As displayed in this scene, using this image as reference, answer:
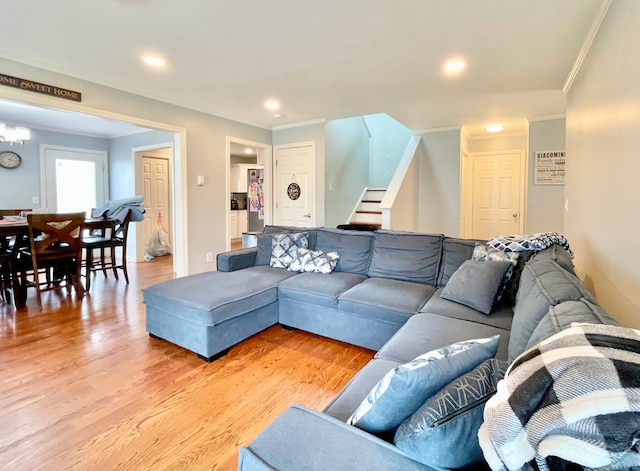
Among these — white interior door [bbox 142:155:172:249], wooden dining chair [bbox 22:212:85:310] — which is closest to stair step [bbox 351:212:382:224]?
white interior door [bbox 142:155:172:249]

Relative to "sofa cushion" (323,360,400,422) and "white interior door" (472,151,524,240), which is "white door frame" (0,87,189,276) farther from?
"white interior door" (472,151,524,240)

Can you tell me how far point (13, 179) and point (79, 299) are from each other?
3124 millimetres

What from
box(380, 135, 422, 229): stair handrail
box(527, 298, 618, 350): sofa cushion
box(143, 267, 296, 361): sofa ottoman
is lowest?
box(143, 267, 296, 361): sofa ottoman

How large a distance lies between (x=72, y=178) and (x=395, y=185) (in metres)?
5.75

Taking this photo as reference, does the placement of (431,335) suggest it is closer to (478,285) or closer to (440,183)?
(478,285)

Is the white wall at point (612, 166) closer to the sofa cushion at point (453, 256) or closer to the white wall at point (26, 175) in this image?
the sofa cushion at point (453, 256)

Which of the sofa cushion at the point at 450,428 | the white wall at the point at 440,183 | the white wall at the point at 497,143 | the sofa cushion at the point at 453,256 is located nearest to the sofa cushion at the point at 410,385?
the sofa cushion at the point at 450,428

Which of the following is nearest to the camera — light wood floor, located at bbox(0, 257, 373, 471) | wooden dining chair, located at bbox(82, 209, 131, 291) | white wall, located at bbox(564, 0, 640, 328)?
light wood floor, located at bbox(0, 257, 373, 471)

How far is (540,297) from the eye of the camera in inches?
52.4

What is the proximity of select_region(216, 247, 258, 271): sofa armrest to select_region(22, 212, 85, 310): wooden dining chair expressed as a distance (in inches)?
65.9

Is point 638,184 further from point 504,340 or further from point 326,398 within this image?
point 326,398

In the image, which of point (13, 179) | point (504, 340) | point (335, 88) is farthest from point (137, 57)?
point (13, 179)

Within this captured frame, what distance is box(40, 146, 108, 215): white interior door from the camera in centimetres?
555

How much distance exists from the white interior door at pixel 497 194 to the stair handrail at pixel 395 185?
1528mm
